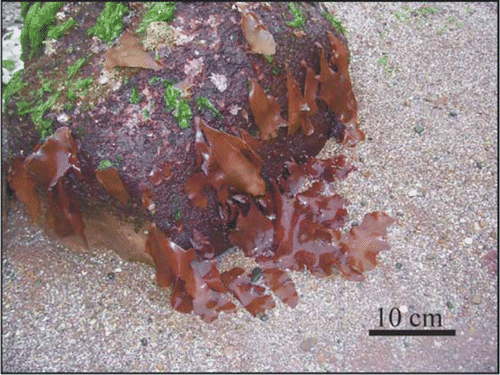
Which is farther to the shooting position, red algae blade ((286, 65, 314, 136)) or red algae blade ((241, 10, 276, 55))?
red algae blade ((286, 65, 314, 136))

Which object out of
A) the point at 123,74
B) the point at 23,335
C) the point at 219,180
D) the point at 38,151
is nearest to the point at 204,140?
the point at 219,180

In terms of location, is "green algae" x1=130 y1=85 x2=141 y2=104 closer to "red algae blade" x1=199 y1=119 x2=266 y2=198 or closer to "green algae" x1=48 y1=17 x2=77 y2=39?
"red algae blade" x1=199 y1=119 x2=266 y2=198

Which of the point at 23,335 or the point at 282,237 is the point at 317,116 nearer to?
the point at 282,237

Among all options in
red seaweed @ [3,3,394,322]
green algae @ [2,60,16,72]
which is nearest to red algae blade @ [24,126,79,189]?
red seaweed @ [3,3,394,322]

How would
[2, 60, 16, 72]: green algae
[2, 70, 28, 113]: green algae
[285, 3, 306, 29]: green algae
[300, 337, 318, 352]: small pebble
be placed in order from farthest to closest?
[2, 60, 16, 72]: green algae
[285, 3, 306, 29]: green algae
[2, 70, 28, 113]: green algae
[300, 337, 318, 352]: small pebble

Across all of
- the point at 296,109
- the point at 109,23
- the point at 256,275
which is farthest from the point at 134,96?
the point at 256,275

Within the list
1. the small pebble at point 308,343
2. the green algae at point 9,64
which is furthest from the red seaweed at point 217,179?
the green algae at point 9,64
